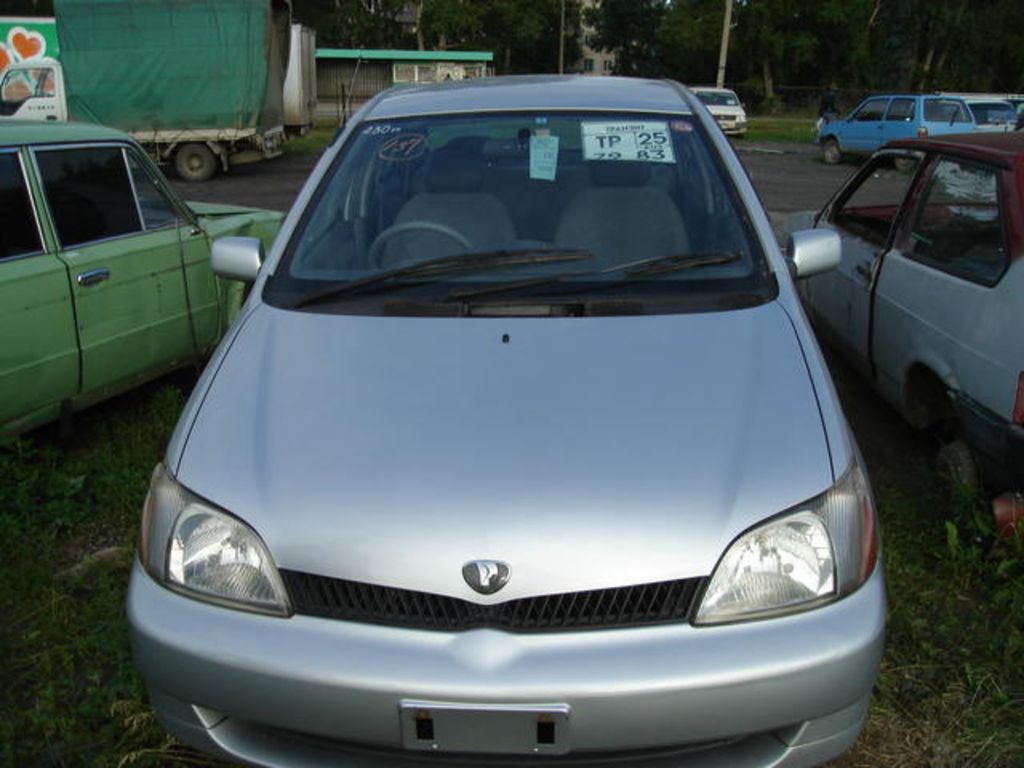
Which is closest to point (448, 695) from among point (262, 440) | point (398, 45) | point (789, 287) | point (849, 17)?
point (262, 440)

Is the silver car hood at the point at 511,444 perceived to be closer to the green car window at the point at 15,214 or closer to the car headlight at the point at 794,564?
the car headlight at the point at 794,564

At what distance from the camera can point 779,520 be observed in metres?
2.02

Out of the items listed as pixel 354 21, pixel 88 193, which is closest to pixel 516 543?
pixel 88 193

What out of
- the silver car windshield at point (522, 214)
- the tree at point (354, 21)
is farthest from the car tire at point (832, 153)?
the tree at point (354, 21)

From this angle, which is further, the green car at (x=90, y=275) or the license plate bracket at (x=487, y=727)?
the green car at (x=90, y=275)

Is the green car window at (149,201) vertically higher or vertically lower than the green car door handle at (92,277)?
higher

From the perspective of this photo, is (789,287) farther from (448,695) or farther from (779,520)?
(448,695)

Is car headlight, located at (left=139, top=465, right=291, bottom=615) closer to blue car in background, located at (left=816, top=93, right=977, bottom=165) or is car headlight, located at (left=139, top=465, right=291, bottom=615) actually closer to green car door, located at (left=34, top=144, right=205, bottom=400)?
green car door, located at (left=34, top=144, right=205, bottom=400)

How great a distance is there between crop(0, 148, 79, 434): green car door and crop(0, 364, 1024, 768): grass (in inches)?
9.2

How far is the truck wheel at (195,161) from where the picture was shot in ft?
56.1

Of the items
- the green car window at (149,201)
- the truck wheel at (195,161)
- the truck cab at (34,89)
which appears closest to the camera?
the green car window at (149,201)

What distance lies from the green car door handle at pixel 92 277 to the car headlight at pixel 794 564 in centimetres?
340

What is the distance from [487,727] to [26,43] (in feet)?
94.3

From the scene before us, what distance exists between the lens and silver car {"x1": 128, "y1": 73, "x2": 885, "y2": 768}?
1890 mm
